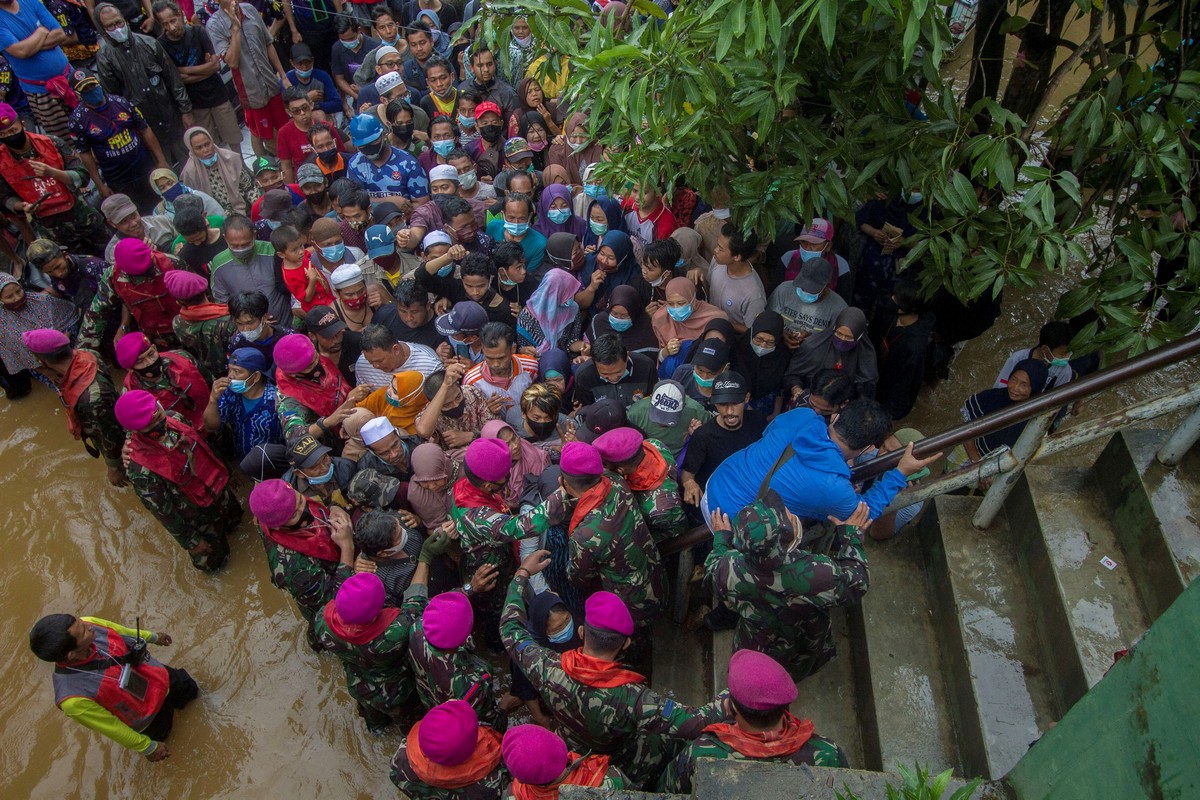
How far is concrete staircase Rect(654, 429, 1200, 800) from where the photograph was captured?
3346 millimetres

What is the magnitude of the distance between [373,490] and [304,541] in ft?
1.52

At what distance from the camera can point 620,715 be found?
3.51 m

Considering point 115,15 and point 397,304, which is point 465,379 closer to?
point 397,304

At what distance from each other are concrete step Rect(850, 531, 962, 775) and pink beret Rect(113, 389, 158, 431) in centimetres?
438

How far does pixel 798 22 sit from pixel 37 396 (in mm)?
7243

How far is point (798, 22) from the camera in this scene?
3455 millimetres

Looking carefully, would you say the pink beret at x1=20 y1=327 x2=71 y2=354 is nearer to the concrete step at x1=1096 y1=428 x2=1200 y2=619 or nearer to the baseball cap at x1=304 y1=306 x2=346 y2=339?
the baseball cap at x1=304 y1=306 x2=346 y2=339

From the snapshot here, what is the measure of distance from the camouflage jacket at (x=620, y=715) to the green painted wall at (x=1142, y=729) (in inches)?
54.7

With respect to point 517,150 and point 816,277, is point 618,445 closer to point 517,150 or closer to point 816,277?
point 816,277

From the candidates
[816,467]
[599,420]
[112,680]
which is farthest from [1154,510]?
[112,680]

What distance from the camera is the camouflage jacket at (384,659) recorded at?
4047 mm

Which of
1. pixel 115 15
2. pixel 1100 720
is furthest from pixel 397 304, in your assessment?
pixel 115 15

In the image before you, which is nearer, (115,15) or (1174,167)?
(1174,167)

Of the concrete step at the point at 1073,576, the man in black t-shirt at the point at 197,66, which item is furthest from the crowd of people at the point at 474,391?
the concrete step at the point at 1073,576
